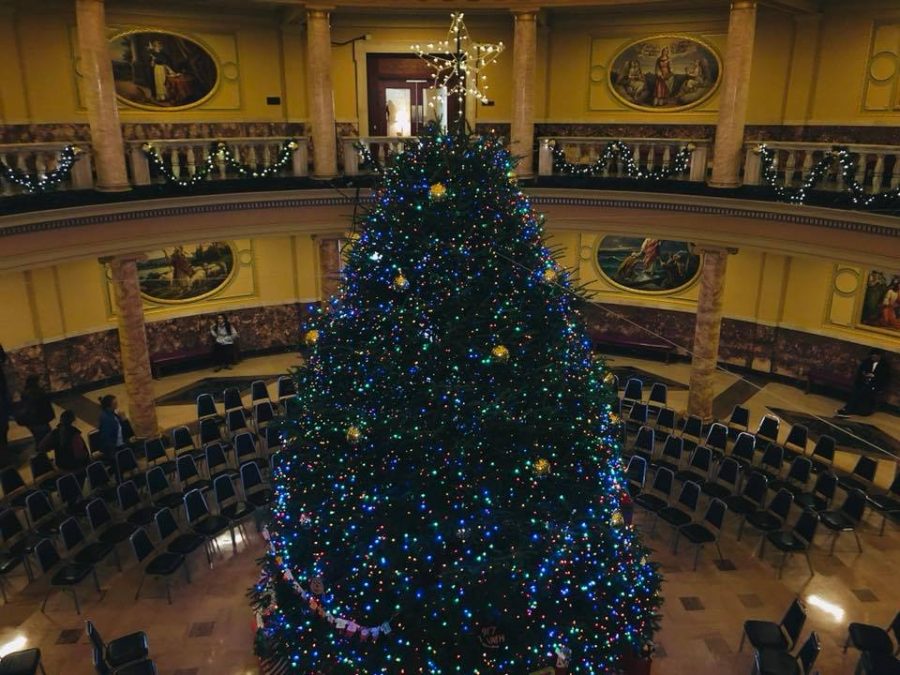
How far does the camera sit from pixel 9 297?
533 inches

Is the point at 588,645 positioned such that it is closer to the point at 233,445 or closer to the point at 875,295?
the point at 233,445

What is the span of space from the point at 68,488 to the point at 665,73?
1351cm

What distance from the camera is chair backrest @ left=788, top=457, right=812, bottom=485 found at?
10.2 m

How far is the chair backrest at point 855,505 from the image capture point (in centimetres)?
923

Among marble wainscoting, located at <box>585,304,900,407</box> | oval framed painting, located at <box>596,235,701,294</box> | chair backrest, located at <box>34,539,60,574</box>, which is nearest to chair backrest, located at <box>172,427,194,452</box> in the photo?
chair backrest, located at <box>34,539,60,574</box>

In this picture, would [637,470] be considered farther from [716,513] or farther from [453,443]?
[453,443]

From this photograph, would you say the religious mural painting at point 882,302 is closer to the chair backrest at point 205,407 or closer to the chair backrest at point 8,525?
the chair backrest at point 205,407

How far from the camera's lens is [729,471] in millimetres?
10203

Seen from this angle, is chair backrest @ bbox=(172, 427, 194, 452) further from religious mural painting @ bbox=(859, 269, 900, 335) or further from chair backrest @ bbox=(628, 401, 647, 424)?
religious mural painting @ bbox=(859, 269, 900, 335)

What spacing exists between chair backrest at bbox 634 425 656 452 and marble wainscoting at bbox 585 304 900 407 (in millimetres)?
3035

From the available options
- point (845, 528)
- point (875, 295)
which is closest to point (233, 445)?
point (845, 528)

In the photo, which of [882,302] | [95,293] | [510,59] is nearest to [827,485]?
[882,302]

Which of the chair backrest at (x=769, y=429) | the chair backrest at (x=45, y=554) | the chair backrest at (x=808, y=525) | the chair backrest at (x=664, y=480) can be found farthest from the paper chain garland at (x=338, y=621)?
the chair backrest at (x=769, y=429)

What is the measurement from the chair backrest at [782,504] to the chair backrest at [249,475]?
7.02 m
